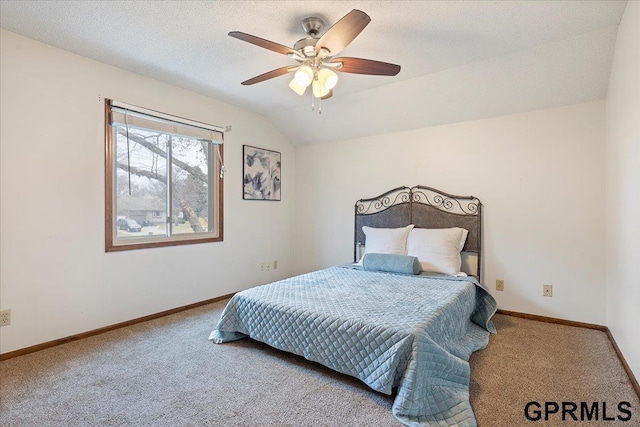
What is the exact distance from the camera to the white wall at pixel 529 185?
9.33 feet

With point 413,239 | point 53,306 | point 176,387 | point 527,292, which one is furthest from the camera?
point 413,239

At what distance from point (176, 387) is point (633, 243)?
287cm

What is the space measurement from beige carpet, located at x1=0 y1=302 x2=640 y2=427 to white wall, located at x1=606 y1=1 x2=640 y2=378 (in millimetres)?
292

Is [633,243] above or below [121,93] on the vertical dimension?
below

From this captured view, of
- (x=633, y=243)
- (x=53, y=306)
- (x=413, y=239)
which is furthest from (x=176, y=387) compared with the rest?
(x=633, y=243)

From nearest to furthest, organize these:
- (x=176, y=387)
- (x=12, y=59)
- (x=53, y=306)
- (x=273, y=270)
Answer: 1. (x=176, y=387)
2. (x=12, y=59)
3. (x=53, y=306)
4. (x=273, y=270)

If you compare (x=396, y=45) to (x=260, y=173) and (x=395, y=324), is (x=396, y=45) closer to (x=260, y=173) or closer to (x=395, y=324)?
(x=395, y=324)

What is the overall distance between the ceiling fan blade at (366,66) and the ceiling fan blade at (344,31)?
7.0 inches

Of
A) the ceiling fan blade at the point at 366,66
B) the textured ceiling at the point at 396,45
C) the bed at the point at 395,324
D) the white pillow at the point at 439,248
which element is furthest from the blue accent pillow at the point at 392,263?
the ceiling fan blade at the point at 366,66

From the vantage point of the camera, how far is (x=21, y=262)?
2.35 metres

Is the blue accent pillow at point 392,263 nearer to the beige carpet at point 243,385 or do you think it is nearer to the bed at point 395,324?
the bed at point 395,324

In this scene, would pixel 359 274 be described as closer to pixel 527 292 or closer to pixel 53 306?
pixel 527 292

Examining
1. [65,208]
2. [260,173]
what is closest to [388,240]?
[260,173]

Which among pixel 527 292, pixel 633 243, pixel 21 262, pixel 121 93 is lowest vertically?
pixel 527 292
